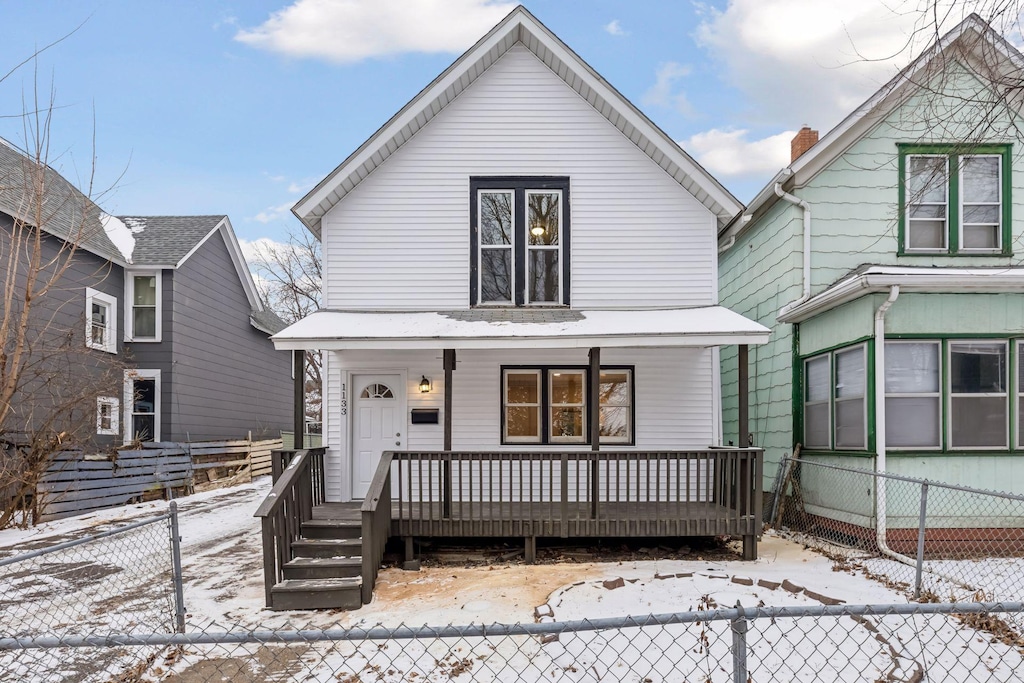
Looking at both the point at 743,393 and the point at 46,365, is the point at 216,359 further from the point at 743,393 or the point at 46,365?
the point at 743,393

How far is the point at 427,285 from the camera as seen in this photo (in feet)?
33.4

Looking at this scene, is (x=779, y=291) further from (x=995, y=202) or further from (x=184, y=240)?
(x=184, y=240)

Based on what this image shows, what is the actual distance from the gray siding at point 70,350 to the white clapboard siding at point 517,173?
5.29 meters

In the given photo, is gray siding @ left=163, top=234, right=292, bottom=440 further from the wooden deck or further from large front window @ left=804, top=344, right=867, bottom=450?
large front window @ left=804, top=344, right=867, bottom=450

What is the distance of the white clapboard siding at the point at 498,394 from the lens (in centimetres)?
1003

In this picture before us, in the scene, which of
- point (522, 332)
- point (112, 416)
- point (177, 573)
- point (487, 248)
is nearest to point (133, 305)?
point (112, 416)

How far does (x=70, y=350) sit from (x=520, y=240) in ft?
28.5

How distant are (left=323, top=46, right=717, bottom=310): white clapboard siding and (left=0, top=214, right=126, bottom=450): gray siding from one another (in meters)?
5.29

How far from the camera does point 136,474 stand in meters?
14.0

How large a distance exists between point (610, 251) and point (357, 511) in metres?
5.27

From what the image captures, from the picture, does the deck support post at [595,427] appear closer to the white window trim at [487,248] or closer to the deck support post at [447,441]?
the deck support post at [447,441]

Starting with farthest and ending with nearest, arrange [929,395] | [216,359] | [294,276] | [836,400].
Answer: [294,276] → [216,359] → [836,400] → [929,395]

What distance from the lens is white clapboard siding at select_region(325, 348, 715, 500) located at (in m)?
10.0

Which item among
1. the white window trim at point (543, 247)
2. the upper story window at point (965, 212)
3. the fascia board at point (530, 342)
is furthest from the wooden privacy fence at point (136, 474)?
the upper story window at point (965, 212)
